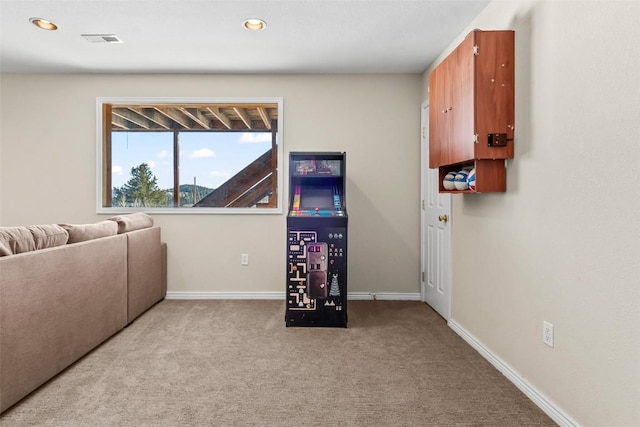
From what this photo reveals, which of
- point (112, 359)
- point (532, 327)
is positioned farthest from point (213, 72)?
point (532, 327)

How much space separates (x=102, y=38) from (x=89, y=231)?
1731 mm

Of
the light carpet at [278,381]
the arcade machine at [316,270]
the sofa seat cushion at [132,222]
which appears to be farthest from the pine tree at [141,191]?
the arcade machine at [316,270]

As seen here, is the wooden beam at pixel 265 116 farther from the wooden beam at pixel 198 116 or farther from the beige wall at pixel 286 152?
the wooden beam at pixel 198 116

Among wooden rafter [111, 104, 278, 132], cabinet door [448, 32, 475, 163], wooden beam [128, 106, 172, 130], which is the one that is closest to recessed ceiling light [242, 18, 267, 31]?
wooden rafter [111, 104, 278, 132]

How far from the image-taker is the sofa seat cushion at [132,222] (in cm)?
333

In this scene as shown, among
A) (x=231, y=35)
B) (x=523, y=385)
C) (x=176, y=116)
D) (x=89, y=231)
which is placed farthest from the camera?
(x=176, y=116)

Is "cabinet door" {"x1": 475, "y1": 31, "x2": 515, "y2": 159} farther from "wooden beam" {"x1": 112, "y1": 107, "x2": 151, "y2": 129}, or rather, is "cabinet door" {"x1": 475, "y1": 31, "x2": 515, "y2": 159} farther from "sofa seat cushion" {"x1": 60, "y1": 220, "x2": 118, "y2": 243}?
"wooden beam" {"x1": 112, "y1": 107, "x2": 151, "y2": 129}

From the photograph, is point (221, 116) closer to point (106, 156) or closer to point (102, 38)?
point (106, 156)

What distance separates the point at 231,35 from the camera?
10.4ft

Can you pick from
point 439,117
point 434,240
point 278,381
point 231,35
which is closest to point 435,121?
point 439,117

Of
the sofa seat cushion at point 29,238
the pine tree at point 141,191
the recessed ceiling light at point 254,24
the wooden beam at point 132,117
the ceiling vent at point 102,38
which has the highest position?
the ceiling vent at point 102,38

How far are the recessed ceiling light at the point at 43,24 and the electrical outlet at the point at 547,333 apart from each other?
4.08m

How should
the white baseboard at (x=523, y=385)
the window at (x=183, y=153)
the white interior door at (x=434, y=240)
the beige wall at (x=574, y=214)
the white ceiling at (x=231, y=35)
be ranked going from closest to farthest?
the beige wall at (x=574, y=214), the white baseboard at (x=523, y=385), the white ceiling at (x=231, y=35), the white interior door at (x=434, y=240), the window at (x=183, y=153)

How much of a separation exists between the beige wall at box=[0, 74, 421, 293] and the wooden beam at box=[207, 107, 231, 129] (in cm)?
41
